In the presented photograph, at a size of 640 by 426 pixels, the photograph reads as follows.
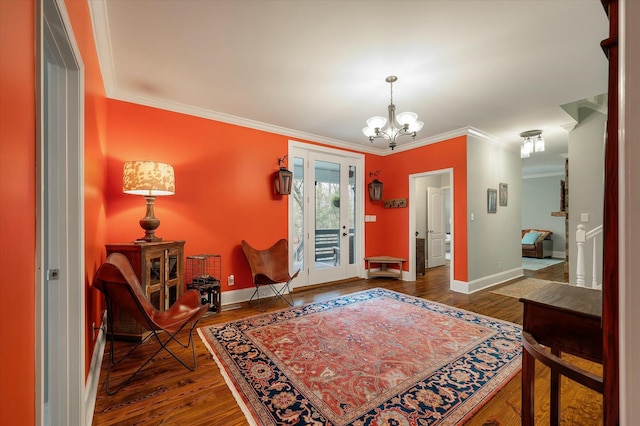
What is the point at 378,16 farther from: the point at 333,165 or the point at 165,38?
the point at 333,165

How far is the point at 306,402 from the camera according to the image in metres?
1.81

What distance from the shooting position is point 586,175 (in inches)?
161

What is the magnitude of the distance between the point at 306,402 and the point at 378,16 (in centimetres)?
273

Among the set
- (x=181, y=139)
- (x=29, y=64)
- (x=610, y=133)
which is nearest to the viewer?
(x=610, y=133)

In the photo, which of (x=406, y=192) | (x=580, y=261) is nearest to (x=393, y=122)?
(x=406, y=192)

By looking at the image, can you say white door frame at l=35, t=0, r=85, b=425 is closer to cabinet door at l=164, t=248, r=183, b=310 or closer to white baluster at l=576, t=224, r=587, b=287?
cabinet door at l=164, t=248, r=183, b=310

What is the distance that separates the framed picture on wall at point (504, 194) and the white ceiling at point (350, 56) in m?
1.58

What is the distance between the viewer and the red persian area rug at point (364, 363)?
1742 mm

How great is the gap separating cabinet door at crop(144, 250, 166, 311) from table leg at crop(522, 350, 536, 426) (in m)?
2.91

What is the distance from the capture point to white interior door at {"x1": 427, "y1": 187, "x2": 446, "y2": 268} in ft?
22.2

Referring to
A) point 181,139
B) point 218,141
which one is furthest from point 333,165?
point 181,139

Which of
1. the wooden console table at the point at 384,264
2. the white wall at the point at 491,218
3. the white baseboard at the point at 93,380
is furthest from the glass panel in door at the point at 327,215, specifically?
the white baseboard at the point at 93,380

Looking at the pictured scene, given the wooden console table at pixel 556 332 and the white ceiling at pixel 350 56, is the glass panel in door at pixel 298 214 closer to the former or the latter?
the white ceiling at pixel 350 56

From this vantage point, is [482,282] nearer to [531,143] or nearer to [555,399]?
[531,143]
